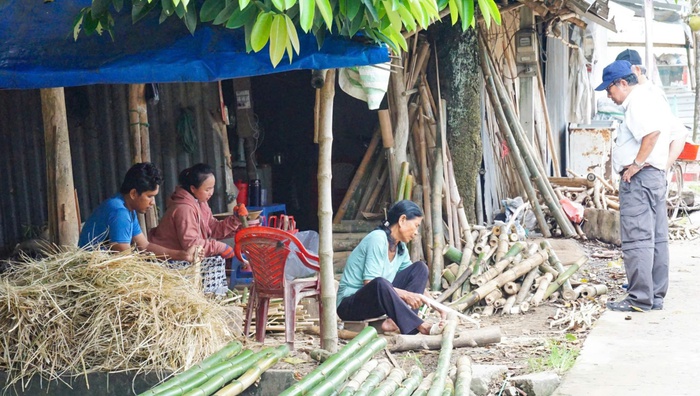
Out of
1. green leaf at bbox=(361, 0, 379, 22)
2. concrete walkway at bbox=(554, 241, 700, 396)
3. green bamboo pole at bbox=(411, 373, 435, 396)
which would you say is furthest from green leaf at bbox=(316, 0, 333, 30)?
concrete walkway at bbox=(554, 241, 700, 396)

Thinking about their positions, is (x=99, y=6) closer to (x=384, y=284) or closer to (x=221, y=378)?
(x=221, y=378)

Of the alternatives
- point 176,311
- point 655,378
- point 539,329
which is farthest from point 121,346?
point 539,329

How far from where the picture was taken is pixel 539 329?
7309 millimetres

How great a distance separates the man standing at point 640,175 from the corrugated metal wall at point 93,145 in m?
4.55

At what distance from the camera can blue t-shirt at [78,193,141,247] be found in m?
6.03

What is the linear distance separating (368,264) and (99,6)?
9.63 feet

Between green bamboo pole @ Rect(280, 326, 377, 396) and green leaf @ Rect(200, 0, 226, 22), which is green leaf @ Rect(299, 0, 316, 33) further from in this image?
green bamboo pole @ Rect(280, 326, 377, 396)

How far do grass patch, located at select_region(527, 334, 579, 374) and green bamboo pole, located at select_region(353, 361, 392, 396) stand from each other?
1.08 metres

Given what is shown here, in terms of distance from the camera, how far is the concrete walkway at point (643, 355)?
17.0 feet

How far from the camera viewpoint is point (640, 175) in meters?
7.12

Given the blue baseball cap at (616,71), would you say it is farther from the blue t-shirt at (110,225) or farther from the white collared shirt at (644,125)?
the blue t-shirt at (110,225)

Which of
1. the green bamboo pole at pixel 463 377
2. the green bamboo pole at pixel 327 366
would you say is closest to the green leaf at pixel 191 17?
the green bamboo pole at pixel 327 366

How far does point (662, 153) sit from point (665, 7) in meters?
10.2

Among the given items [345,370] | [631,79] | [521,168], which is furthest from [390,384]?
[521,168]
